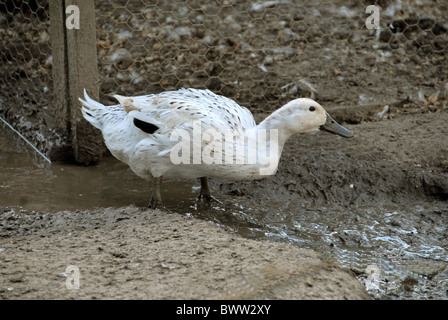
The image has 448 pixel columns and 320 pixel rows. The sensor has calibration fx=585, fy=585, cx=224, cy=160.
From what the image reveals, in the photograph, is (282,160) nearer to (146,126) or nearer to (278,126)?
(278,126)

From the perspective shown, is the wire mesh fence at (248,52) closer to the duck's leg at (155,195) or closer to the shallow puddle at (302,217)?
the shallow puddle at (302,217)

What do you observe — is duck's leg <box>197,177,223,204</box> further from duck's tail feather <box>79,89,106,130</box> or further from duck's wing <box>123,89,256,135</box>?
duck's tail feather <box>79,89,106,130</box>

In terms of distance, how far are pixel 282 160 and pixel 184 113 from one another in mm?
1324

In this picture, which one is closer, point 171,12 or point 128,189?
point 128,189

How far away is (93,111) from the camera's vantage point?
5.02 m

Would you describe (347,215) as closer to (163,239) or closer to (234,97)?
(163,239)

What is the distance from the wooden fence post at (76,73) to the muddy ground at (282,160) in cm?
20

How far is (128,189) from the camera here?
5.06 metres

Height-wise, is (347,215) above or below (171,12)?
below

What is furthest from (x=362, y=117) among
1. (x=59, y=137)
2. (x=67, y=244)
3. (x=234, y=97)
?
(x=67, y=244)

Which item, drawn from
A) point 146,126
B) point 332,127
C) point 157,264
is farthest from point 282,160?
point 157,264

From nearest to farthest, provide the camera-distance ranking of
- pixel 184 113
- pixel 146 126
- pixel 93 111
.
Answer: pixel 184 113 → pixel 146 126 → pixel 93 111

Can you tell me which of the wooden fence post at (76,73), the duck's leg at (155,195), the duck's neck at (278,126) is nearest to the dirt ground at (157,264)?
the duck's leg at (155,195)
